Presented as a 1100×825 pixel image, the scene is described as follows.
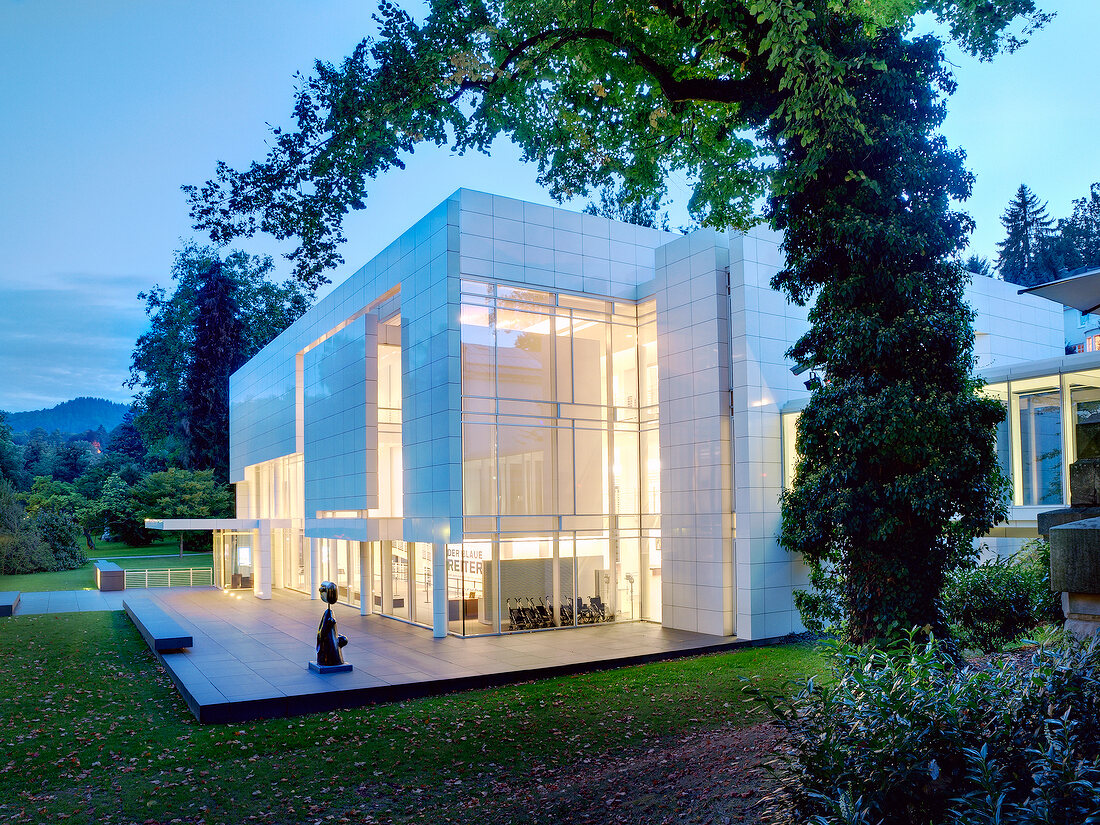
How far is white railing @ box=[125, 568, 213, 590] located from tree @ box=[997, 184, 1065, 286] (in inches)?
2279

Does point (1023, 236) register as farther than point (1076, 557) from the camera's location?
Yes

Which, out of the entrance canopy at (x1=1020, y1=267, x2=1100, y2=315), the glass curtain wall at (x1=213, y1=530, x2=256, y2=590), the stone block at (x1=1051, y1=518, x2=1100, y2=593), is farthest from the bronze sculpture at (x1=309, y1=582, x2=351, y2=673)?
the glass curtain wall at (x1=213, y1=530, x2=256, y2=590)

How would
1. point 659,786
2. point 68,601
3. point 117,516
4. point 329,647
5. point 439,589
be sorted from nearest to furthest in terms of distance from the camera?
point 659,786 < point 329,647 < point 439,589 < point 68,601 < point 117,516

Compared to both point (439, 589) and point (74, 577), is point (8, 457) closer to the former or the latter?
point (74, 577)

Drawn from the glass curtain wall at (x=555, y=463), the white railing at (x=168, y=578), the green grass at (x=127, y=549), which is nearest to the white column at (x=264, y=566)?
the white railing at (x=168, y=578)

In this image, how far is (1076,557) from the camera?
12.6 ft

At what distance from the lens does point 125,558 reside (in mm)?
50438

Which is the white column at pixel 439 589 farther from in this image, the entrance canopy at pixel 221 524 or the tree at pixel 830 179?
the entrance canopy at pixel 221 524

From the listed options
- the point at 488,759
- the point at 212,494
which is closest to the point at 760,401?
the point at 488,759

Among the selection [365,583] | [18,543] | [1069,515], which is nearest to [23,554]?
[18,543]

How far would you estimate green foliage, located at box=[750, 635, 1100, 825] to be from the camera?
11.4 ft

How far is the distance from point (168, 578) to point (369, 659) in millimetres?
23313

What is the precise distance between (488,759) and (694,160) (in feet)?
28.1

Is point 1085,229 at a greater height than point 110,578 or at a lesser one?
greater
